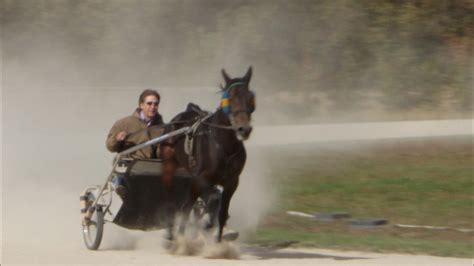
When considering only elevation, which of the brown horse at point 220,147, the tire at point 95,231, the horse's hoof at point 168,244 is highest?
the brown horse at point 220,147

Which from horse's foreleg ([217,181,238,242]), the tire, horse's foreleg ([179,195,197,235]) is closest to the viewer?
horse's foreleg ([217,181,238,242])

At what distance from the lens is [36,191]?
18906 millimetres

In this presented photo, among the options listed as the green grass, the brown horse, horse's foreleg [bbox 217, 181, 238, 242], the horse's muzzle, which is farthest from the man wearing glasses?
the green grass

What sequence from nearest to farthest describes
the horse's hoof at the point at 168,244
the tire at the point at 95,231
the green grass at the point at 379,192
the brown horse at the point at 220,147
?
the brown horse at the point at 220,147, the horse's hoof at the point at 168,244, the tire at the point at 95,231, the green grass at the point at 379,192

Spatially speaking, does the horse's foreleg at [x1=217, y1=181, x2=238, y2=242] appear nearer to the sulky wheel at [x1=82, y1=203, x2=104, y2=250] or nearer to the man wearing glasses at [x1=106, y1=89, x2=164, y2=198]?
the man wearing glasses at [x1=106, y1=89, x2=164, y2=198]

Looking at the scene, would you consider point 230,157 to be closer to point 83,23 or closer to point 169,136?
point 169,136

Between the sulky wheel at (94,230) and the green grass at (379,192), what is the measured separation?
237cm

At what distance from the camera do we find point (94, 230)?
44.9 ft

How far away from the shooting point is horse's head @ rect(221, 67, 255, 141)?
11938 mm

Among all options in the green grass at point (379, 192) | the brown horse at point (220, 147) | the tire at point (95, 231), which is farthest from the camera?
the green grass at point (379, 192)

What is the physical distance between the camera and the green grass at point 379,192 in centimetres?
1493

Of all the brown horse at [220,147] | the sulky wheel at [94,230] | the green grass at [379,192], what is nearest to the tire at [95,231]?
the sulky wheel at [94,230]

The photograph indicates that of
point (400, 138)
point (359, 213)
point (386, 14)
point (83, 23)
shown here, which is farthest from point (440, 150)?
point (83, 23)

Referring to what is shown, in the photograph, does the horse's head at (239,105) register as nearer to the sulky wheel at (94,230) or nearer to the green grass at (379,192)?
the sulky wheel at (94,230)
